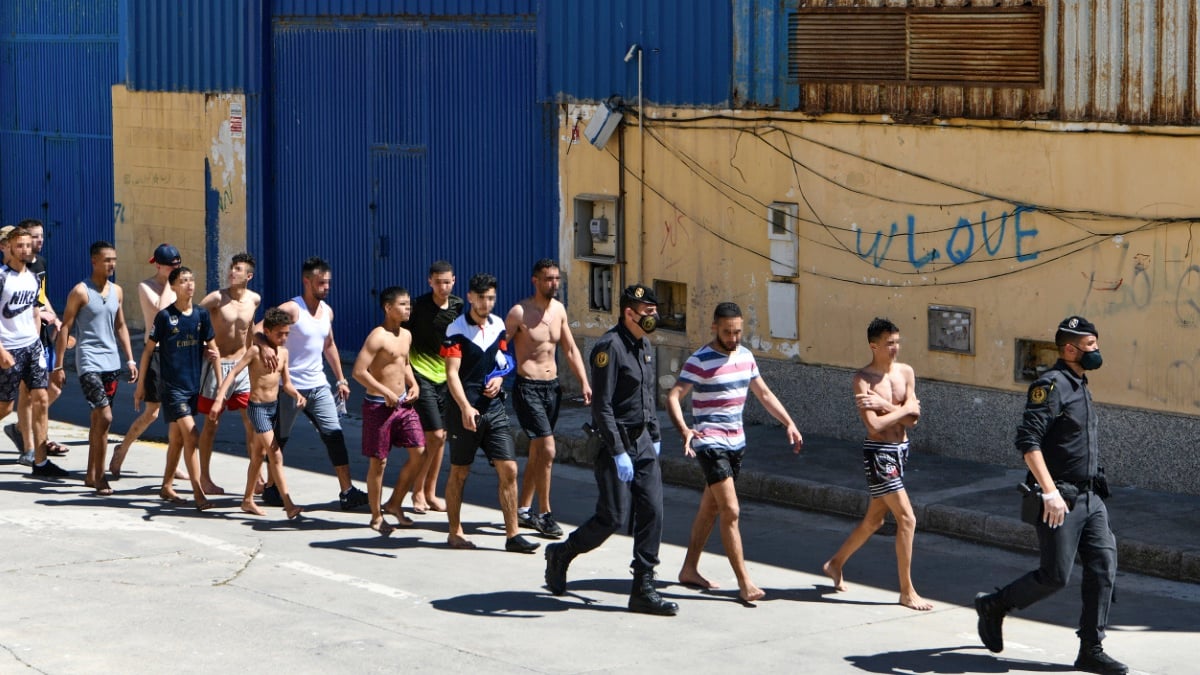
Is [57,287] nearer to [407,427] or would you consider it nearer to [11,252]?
[11,252]

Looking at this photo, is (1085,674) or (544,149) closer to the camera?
(1085,674)

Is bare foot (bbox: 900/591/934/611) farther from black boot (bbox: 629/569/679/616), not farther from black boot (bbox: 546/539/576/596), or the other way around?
black boot (bbox: 546/539/576/596)

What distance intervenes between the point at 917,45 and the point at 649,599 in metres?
6.25

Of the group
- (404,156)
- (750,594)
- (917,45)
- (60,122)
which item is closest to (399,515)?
(750,594)

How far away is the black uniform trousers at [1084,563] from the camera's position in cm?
902

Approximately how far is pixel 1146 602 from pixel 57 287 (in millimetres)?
18175

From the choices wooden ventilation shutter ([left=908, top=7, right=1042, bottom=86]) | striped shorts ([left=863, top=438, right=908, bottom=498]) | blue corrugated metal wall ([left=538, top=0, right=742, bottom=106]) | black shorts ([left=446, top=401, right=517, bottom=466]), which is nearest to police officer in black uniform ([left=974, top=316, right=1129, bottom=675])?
striped shorts ([left=863, top=438, right=908, bottom=498])

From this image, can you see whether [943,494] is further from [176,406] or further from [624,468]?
[176,406]

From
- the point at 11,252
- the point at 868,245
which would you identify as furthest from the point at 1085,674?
the point at 11,252

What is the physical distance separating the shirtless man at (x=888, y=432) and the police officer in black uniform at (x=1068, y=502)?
1108mm

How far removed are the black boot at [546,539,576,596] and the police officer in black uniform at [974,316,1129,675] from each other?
2.37 meters

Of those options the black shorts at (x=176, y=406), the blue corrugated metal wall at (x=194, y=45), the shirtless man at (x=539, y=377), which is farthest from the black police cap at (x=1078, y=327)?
the blue corrugated metal wall at (x=194, y=45)

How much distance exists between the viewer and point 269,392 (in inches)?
502

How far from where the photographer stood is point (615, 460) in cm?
1024
